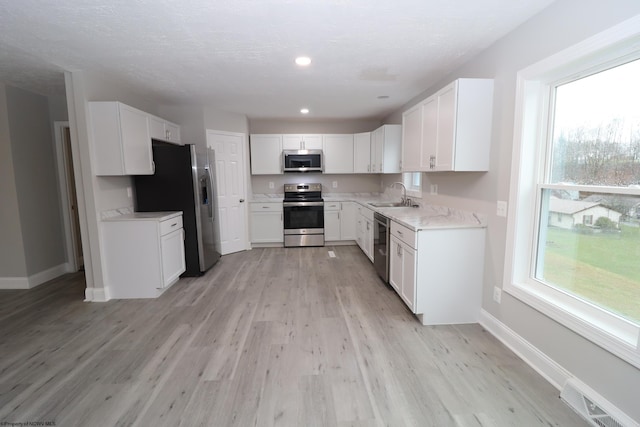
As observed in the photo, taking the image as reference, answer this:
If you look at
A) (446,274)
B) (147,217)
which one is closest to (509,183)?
(446,274)

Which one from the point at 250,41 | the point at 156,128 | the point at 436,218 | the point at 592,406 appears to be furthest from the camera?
the point at 156,128

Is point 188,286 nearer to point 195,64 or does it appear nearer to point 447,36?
point 195,64

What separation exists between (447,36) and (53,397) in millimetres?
3640

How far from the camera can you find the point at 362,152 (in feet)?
17.8

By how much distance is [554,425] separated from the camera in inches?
59.4

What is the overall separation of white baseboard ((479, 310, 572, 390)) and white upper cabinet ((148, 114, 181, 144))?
414 cm

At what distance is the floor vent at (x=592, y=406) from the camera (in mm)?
1464

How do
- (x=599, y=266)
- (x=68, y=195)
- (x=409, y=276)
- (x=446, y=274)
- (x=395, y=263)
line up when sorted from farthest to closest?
(x=68, y=195)
(x=395, y=263)
(x=409, y=276)
(x=446, y=274)
(x=599, y=266)

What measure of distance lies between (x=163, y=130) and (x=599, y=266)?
4.54 meters

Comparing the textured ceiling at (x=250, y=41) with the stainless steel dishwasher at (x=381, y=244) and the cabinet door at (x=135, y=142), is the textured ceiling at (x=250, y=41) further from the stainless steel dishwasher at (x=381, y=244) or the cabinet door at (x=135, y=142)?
the stainless steel dishwasher at (x=381, y=244)

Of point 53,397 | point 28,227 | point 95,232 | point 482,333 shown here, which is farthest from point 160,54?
point 482,333

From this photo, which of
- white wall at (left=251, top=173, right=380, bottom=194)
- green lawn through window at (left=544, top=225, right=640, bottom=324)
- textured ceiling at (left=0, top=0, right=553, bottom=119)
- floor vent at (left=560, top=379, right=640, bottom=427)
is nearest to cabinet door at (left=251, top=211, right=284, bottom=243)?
white wall at (left=251, top=173, right=380, bottom=194)

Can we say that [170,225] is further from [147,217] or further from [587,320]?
[587,320]

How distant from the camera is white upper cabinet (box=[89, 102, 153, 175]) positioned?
117 inches
